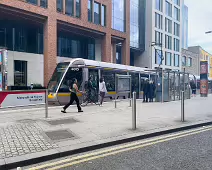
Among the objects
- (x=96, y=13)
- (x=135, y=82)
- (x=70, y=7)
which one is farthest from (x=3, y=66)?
(x=96, y=13)

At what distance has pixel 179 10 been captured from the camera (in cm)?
5647

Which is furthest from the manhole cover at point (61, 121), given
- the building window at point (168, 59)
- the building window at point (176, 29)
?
the building window at point (176, 29)

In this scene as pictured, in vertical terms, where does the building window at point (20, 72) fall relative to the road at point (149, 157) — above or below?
above

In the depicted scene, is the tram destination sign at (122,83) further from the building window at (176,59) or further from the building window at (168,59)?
the building window at (176,59)

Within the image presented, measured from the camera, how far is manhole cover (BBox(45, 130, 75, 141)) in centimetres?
590

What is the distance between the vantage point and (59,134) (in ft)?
20.4

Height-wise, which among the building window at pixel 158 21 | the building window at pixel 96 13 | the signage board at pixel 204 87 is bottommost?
the signage board at pixel 204 87

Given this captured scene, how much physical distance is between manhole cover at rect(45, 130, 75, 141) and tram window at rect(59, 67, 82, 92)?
7.32 metres

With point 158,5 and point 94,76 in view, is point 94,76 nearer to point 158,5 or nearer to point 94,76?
point 94,76

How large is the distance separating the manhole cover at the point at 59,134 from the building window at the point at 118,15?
28213 millimetres

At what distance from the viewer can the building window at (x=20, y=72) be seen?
2555cm

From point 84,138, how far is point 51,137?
868mm

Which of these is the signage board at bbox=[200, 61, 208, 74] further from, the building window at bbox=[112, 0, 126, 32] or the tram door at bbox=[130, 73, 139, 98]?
the building window at bbox=[112, 0, 126, 32]

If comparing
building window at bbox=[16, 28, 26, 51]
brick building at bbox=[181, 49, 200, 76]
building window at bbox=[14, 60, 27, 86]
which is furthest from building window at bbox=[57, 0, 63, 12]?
brick building at bbox=[181, 49, 200, 76]
